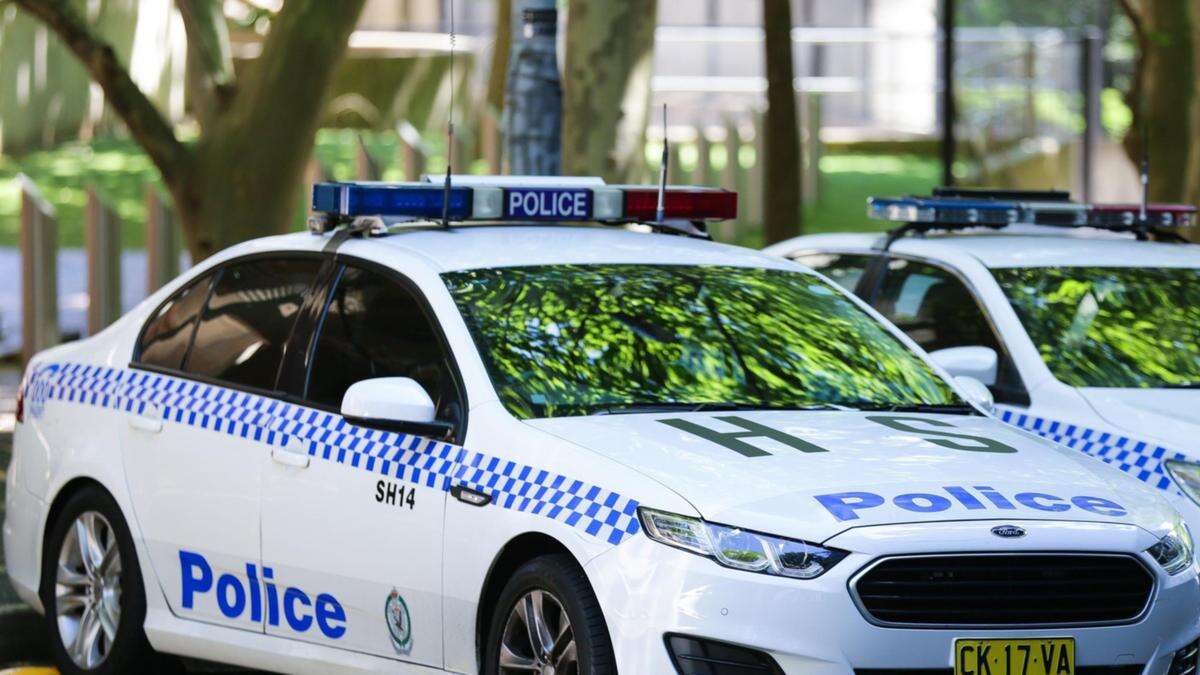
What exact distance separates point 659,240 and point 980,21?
55.5m

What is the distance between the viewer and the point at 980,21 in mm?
60875

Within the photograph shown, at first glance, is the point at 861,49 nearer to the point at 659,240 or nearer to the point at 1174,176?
the point at 1174,176

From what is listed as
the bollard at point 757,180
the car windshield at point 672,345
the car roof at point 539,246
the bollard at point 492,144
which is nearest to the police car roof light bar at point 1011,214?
the car roof at point 539,246

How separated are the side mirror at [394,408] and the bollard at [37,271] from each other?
9.09m

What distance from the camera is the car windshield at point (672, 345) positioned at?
19.6 feet

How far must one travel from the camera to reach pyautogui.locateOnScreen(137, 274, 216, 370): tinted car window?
23.2ft

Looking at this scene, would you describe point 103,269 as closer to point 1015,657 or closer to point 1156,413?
point 1156,413

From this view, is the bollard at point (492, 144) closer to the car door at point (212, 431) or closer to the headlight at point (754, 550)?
the car door at point (212, 431)

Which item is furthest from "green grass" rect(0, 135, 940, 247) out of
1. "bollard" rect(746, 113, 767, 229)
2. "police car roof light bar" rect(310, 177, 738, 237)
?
"police car roof light bar" rect(310, 177, 738, 237)

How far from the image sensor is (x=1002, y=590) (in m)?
5.09

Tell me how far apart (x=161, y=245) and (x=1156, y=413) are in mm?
8615

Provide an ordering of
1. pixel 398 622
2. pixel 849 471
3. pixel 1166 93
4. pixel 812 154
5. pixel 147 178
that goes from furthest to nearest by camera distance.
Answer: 1. pixel 147 178
2. pixel 812 154
3. pixel 1166 93
4. pixel 398 622
5. pixel 849 471

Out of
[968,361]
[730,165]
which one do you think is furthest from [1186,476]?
[730,165]

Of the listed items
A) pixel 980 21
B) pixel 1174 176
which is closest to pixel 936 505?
pixel 1174 176
